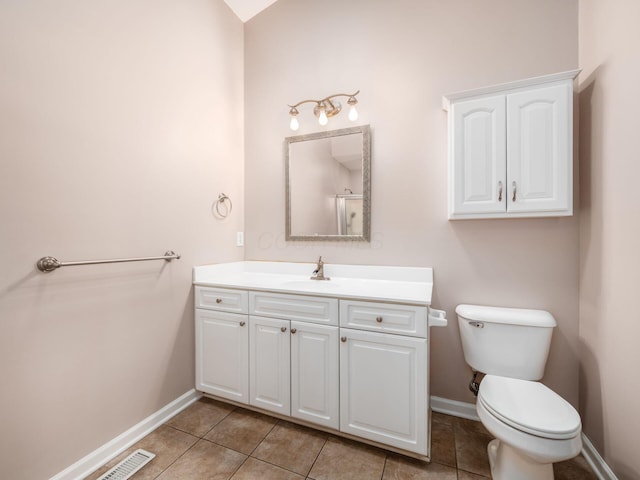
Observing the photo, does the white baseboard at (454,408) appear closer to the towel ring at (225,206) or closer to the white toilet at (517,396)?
the white toilet at (517,396)

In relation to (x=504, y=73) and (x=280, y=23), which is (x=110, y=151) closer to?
(x=280, y=23)

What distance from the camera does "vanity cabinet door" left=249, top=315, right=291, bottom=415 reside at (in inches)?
64.4

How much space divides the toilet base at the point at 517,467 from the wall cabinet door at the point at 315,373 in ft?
2.48

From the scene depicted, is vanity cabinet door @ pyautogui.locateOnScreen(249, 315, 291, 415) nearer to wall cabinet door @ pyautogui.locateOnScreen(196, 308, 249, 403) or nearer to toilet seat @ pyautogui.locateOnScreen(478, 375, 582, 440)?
wall cabinet door @ pyautogui.locateOnScreen(196, 308, 249, 403)

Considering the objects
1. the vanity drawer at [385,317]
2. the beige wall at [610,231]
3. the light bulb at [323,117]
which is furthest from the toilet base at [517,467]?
the light bulb at [323,117]

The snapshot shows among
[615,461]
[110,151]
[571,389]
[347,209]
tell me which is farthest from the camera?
[347,209]

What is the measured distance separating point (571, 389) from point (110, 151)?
282 cm

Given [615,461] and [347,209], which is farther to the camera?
[347,209]

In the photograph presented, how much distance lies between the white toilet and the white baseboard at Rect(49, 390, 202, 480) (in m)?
1.74

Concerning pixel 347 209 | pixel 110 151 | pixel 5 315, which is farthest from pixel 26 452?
pixel 347 209

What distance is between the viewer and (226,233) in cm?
223

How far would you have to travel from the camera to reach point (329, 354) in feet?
5.02

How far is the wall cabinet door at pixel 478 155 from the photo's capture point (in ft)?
5.01

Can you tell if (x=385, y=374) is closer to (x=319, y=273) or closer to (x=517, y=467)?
(x=517, y=467)
